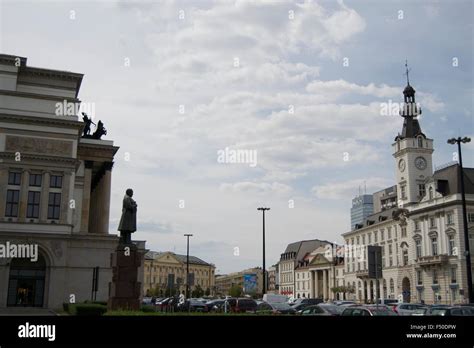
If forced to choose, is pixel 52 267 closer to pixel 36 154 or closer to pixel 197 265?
pixel 36 154

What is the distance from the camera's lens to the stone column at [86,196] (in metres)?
52.3

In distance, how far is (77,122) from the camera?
48750 millimetres

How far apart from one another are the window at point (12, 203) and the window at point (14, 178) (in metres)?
0.80

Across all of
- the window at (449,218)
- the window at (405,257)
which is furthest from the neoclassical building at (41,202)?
the window at (405,257)

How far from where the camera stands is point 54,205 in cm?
4775

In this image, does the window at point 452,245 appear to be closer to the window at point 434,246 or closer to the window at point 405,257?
the window at point 434,246

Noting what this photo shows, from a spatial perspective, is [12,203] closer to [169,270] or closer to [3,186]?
[3,186]

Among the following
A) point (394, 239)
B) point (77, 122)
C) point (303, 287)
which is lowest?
point (303, 287)

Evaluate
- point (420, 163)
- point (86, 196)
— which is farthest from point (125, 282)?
point (420, 163)

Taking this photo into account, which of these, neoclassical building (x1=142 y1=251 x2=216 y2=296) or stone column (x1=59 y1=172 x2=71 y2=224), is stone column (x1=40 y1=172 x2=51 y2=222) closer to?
stone column (x1=59 y1=172 x2=71 y2=224)

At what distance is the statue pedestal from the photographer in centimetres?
2423

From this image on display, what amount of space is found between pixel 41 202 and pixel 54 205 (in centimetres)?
121
